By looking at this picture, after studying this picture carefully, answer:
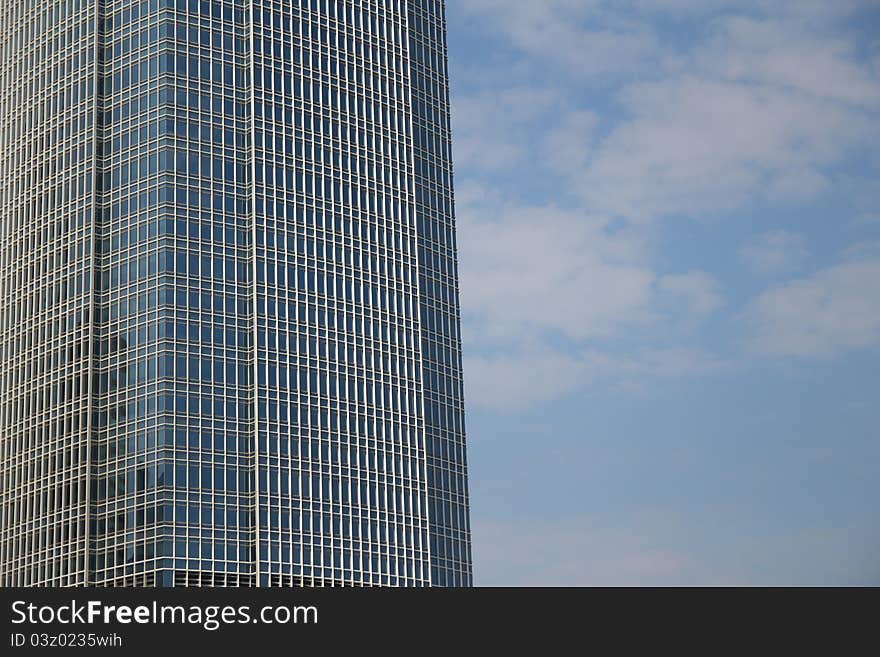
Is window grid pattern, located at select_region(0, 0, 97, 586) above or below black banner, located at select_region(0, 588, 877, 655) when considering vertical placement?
above

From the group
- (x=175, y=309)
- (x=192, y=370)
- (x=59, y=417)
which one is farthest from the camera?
(x=59, y=417)

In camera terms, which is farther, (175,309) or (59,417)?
(59,417)

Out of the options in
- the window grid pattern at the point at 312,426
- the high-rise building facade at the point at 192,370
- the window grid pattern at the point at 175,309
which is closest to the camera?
the window grid pattern at the point at 175,309

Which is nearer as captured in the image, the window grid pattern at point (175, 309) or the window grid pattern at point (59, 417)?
the window grid pattern at point (175, 309)

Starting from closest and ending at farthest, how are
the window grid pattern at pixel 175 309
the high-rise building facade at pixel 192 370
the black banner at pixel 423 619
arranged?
the black banner at pixel 423 619 → the window grid pattern at pixel 175 309 → the high-rise building facade at pixel 192 370

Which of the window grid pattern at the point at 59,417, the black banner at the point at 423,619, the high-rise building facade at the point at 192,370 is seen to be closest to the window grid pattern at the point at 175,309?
the high-rise building facade at the point at 192,370

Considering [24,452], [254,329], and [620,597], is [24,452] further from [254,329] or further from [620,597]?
[620,597]

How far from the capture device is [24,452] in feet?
648

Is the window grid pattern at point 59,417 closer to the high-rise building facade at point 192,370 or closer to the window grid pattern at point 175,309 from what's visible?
the high-rise building facade at point 192,370

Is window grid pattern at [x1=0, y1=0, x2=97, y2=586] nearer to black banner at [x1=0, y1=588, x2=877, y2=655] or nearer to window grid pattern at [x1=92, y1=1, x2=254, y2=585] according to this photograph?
window grid pattern at [x1=92, y1=1, x2=254, y2=585]

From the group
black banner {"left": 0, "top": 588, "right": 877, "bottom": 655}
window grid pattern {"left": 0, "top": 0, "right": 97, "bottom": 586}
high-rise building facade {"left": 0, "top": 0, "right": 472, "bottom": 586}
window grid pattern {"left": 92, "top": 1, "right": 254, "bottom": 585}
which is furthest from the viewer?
window grid pattern {"left": 0, "top": 0, "right": 97, "bottom": 586}

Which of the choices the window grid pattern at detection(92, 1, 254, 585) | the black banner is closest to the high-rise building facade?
the window grid pattern at detection(92, 1, 254, 585)

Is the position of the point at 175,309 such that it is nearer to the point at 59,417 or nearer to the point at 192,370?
the point at 192,370

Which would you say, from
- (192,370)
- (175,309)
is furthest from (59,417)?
(175,309)
